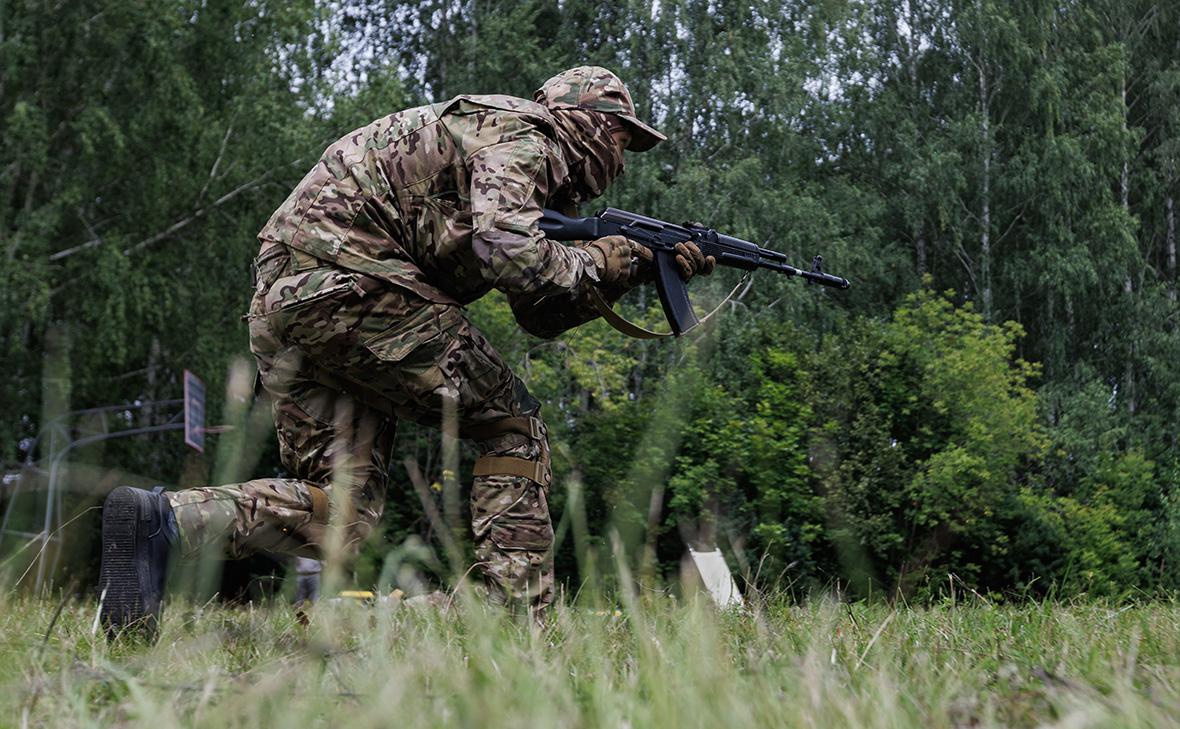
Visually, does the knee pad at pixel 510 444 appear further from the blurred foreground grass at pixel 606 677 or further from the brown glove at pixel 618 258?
the blurred foreground grass at pixel 606 677

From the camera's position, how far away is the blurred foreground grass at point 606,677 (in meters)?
1.62

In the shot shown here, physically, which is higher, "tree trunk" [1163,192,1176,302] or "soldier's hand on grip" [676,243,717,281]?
"tree trunk" [1163,192,1176,302]

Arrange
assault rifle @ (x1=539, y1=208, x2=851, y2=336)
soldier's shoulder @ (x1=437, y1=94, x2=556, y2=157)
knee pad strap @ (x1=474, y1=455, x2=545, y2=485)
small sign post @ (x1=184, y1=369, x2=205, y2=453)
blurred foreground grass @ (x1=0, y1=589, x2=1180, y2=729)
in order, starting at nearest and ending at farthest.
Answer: blurred foreground grass @ (x1=0, y1=589, x2=1180, y2=729), soldier's shoulder @ (x1=437, y1=94, x2=556, y2=157), knee pad strap @ (x1=474, y1=455, x2=545, y2=485), assault rifle @ (x1=539, y1=208, x2=851, y2=336), small sign post @ (x1=184, y1=369, x2=205, y2=453)

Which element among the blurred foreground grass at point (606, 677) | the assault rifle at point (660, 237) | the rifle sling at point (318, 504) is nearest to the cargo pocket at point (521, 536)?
the rifle sling at point (318, 504)

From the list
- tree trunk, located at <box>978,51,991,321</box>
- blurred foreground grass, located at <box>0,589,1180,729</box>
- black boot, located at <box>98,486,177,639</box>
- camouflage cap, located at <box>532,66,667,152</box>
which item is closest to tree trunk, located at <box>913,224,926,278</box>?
tree trunk, located at <box>978,51,991,321</box>

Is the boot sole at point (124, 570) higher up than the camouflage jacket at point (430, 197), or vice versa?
the camouflage jacket at point (430, 197)

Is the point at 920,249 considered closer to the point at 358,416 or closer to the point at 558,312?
the point at 558,312

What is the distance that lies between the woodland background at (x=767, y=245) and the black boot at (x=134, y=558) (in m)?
0.82

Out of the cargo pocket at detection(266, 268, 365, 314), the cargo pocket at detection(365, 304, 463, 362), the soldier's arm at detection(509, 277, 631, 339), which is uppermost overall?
the cargo pocket at detection(266, 268, 365, 314)

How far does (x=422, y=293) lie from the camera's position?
387 centimetres

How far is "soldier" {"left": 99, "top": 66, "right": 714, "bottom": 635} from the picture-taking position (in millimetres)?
3723

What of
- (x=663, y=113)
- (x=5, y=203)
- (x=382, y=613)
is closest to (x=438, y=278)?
(x=382, y=613)

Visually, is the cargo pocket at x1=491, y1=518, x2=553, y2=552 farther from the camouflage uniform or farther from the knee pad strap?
the knee pad strap

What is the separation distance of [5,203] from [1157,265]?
2313 cm
